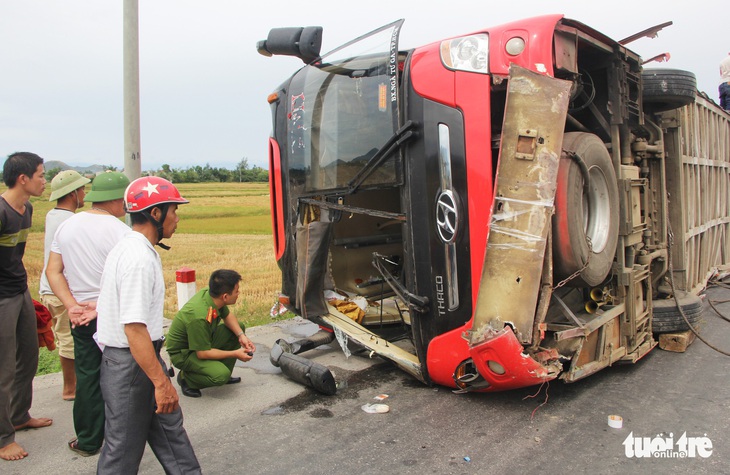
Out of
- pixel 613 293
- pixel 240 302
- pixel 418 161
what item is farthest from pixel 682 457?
pixel 240 302

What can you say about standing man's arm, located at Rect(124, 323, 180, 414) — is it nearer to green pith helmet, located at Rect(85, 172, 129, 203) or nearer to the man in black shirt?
green pith helmet, located at Rect(85, 172, 129, 203)

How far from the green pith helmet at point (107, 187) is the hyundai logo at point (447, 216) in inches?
79.0

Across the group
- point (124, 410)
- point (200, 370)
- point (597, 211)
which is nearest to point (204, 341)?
point (200, 370)

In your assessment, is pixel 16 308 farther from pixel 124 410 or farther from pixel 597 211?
pixel 597 211

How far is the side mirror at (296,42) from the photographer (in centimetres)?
465

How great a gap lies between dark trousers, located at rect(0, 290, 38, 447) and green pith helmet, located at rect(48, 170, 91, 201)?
68 cm

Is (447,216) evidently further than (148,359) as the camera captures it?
Yes

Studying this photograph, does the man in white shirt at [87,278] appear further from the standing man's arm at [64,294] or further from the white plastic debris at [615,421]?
the white plastic debris at [615,421]

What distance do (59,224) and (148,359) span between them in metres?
2.04

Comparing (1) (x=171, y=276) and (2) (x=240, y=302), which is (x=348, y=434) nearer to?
(2) (x=240, y=302)

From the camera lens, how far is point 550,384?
14.1ft

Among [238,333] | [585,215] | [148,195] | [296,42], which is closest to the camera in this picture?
[148,195]

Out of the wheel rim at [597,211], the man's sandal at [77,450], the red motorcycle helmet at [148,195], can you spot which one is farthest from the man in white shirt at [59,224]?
the wheel rim at [597,211]

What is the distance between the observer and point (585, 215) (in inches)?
159
